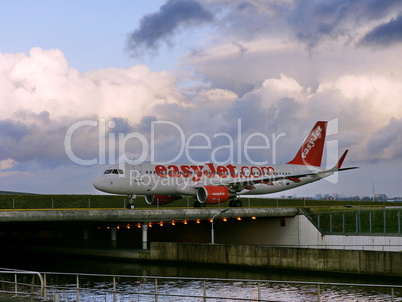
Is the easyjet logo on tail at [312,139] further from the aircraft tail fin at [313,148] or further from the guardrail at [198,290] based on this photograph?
the guardrail at [198,290]

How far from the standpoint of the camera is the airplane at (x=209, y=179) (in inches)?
2295

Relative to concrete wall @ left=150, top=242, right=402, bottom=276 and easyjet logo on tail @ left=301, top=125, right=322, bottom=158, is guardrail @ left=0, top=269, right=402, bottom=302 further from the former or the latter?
easyjet logo on tail @ left=301, top=125, right=322, bottom=158

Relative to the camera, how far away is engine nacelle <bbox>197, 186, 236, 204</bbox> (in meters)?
60.6

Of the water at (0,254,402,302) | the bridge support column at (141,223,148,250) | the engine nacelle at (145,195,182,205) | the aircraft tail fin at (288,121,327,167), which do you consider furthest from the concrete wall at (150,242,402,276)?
the aircraft tail fin at (288,121,327,167)

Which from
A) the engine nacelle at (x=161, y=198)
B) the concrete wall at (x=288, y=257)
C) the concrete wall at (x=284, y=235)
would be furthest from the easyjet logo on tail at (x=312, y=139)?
the concrete wall at (x=288, y=257)

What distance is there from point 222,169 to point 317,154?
17172 millimetres

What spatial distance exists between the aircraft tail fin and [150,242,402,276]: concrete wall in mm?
29317

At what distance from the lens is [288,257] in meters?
47.5

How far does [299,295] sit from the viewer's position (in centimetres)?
3666

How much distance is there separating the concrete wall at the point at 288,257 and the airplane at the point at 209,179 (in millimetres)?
6738

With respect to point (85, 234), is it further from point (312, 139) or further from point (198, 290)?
point (198, 290)

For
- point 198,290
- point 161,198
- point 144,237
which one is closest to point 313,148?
point 161,198

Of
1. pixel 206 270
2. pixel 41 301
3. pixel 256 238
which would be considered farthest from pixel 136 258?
pixel 41 301

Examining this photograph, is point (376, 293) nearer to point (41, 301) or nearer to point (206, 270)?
point (206, 270)
